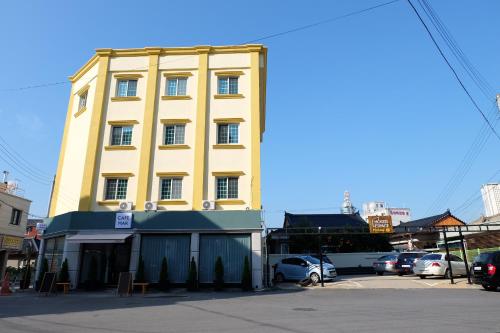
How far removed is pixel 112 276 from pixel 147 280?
299cm

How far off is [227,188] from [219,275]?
4.82 m

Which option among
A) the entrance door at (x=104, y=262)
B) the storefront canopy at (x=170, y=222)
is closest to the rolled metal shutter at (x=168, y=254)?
the storefront canopy at (x=170, y=222)

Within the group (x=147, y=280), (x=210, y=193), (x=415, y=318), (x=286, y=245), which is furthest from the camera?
(x=286, y=245)

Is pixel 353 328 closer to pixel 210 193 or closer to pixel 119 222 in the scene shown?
pixel 210 193

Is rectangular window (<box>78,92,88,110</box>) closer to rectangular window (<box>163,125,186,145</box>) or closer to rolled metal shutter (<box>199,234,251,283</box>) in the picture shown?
rectangular window (<box>163,125,186,145</box>)

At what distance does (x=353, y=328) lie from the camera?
8.16 metres

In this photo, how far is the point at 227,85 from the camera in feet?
78.7

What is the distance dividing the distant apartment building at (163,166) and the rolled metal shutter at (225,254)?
53mm

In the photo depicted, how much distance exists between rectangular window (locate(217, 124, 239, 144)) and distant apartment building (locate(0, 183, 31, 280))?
2623cm

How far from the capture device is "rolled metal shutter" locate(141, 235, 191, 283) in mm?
20406

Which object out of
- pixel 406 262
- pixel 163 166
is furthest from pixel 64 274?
pixel 406 262

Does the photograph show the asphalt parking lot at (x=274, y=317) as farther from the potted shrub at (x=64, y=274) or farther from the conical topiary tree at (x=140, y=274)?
the potted shrub at (x=64, y=274)

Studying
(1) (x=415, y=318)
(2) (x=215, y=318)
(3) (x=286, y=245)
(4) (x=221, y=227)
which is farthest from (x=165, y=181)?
(3) (x=286, y=245)

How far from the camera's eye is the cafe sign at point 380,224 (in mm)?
22922
